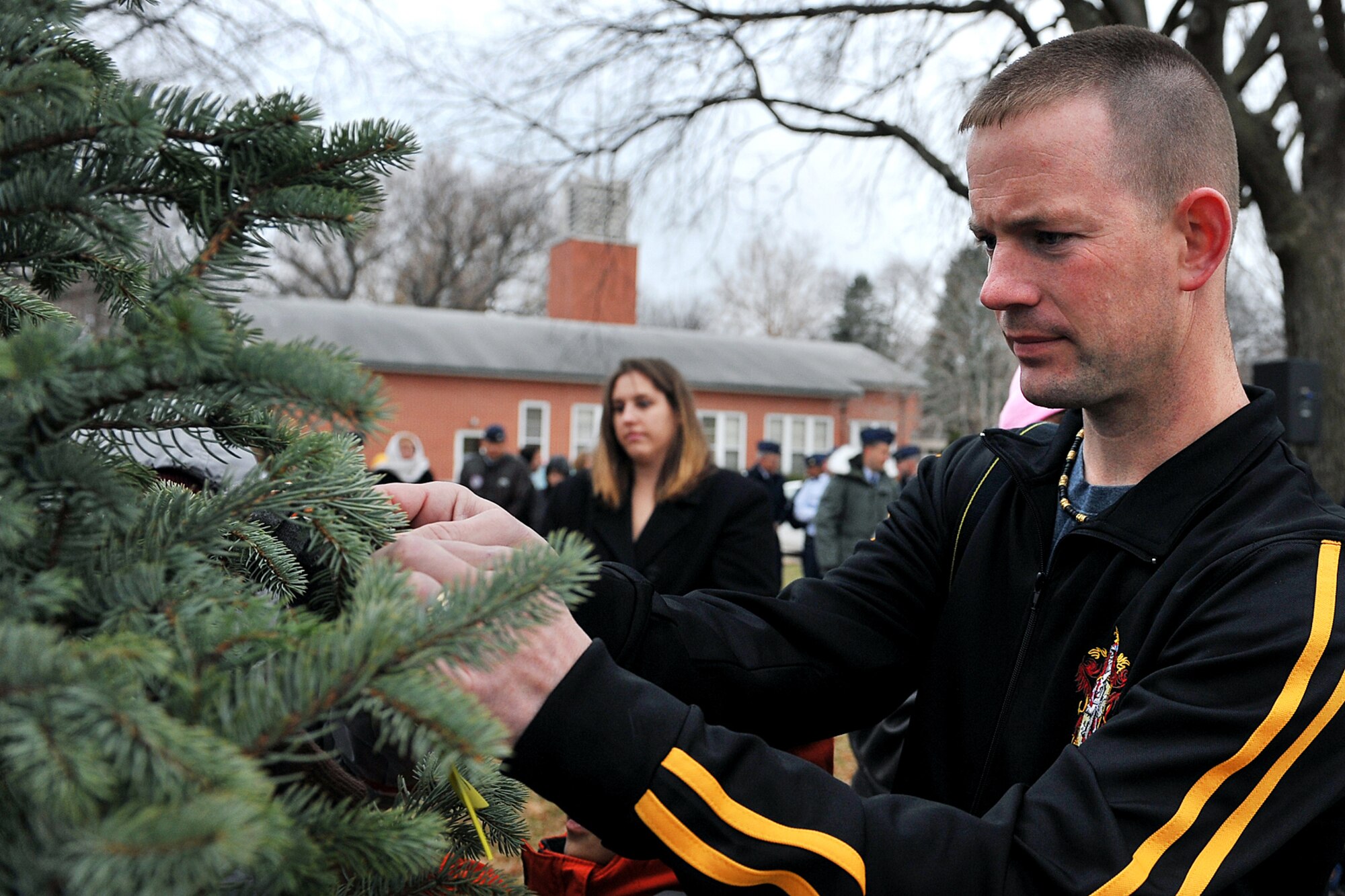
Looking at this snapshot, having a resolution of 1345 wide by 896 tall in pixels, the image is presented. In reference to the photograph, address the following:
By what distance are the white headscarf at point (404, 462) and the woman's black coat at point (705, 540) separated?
518cm

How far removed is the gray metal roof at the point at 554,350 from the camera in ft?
81.6

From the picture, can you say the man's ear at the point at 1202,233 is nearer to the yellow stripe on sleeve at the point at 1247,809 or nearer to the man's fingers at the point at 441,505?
the yellow stripe on sleeve at the point at 1247,809

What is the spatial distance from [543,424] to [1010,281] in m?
25.2

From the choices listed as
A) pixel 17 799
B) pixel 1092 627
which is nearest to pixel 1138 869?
pixel 1092 627

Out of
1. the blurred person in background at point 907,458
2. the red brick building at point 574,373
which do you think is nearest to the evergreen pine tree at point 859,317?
the red brick building at point 574,373

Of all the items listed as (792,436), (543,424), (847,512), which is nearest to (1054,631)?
(847,512)

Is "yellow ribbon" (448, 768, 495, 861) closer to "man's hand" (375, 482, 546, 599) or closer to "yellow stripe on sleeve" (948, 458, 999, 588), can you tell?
"man's hand" (375, 482, 546, 599)

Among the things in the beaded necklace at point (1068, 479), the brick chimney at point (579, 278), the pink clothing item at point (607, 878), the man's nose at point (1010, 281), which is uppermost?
the brick chimney at point (579, 278)

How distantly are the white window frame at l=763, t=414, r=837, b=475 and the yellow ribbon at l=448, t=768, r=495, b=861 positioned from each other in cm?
2736

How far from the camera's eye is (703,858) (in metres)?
1.11

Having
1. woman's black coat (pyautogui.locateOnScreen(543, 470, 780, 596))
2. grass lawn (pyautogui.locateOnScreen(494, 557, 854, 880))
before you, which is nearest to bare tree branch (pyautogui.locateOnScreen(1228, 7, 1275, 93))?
grass lawn (pyautogui.locateOnScreen(494, 557, 854, 880))

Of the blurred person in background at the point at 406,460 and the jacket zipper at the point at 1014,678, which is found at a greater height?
the blurred person in background at the point at 406,460

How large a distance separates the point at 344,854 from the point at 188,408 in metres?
0.38

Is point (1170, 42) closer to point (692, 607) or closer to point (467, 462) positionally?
point (692, 607)
